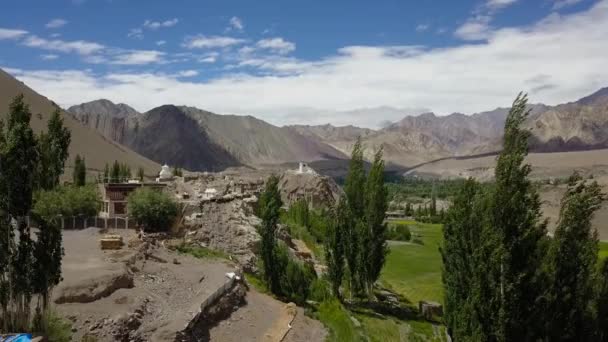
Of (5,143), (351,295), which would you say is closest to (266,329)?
(351,295)

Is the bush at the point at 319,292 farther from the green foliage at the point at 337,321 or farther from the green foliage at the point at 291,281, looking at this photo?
the green foliage at the point at 337,321

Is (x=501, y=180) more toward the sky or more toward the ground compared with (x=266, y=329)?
more toward the sky

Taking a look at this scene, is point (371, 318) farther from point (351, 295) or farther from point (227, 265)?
point (227, 265)

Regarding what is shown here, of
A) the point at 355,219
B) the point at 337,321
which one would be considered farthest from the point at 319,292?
the point at 355,219

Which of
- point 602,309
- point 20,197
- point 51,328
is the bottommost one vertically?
point 602,309

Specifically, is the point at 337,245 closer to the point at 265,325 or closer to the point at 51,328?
the point at 265,325

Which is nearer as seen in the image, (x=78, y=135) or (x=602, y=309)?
(x=602, y=309)
